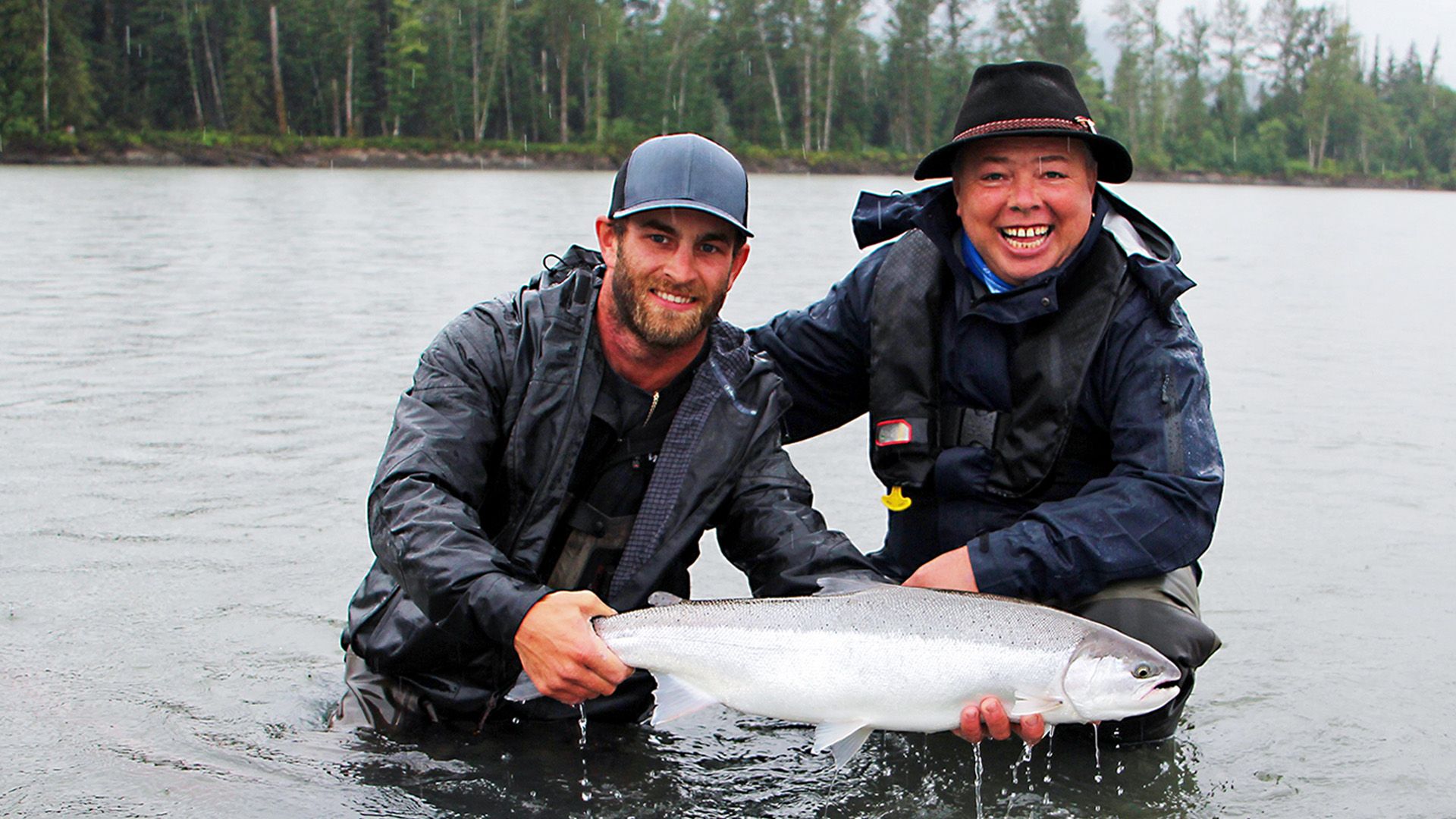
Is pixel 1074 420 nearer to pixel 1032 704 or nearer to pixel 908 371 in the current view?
pixel 908 371

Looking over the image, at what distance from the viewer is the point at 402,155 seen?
74.1 meters

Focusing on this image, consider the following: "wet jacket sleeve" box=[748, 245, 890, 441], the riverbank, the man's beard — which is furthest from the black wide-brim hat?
the riverbank

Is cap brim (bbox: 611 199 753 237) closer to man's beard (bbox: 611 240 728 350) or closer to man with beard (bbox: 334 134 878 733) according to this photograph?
man with beard (bbox: 334 134 878 733)

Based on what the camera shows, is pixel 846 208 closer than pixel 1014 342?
No

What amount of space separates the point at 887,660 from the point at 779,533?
0.95 m

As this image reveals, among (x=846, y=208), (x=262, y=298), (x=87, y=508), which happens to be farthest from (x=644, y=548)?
(x=846, y=208)

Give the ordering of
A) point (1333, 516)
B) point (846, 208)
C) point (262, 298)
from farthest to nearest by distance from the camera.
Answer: point (846, 208) < point (262, 298) < point (1333, 516)

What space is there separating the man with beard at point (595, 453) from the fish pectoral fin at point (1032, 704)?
2.83 ft

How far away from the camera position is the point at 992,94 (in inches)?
194

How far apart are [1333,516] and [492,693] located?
563cm

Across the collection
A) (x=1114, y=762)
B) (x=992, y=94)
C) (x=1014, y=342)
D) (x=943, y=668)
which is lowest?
(x=1114, y=762)

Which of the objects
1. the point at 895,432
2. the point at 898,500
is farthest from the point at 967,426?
the point at 898,500

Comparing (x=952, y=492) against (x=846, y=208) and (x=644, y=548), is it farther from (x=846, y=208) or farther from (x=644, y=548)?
(x=846, y=208)

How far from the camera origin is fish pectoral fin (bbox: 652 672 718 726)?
393 cm
